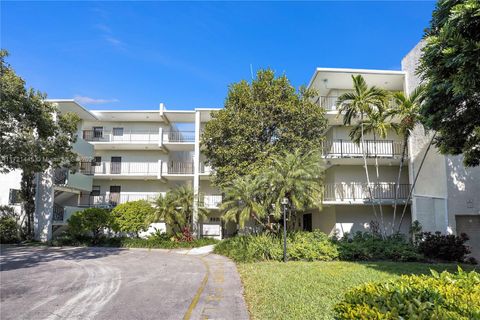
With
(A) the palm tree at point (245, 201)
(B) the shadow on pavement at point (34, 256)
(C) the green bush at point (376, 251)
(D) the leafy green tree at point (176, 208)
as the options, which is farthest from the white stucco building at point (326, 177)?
(A) the palm tree at point (245, 201)

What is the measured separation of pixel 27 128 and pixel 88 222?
776 cm

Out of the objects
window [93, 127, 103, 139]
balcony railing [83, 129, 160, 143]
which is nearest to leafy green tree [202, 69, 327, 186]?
balcony railing [83, 129, 160, 143]

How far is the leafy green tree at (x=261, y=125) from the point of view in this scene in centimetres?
1917

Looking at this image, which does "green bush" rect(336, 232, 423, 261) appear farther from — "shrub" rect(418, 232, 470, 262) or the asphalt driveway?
the asphalt driveway

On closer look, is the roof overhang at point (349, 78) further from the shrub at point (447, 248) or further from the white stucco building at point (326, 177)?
the shrub at point (447, 248)

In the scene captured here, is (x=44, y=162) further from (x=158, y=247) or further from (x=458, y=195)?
(x=458, y=195)

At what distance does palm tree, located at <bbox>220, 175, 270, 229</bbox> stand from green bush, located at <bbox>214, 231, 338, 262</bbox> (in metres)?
1.14

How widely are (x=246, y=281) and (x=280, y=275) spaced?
42.6 inches

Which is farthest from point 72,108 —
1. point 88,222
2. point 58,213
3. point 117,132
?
point 88,222

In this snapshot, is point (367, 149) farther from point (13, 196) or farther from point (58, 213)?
point (13, 196)

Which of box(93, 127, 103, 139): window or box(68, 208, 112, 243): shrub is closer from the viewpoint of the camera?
box(68, 208, 112, 243): shrub

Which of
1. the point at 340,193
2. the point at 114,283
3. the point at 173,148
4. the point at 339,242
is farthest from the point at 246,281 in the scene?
the point at 173,148

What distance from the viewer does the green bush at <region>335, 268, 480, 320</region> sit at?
11.0 feet

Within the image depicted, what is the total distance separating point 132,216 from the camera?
23.0 meters
